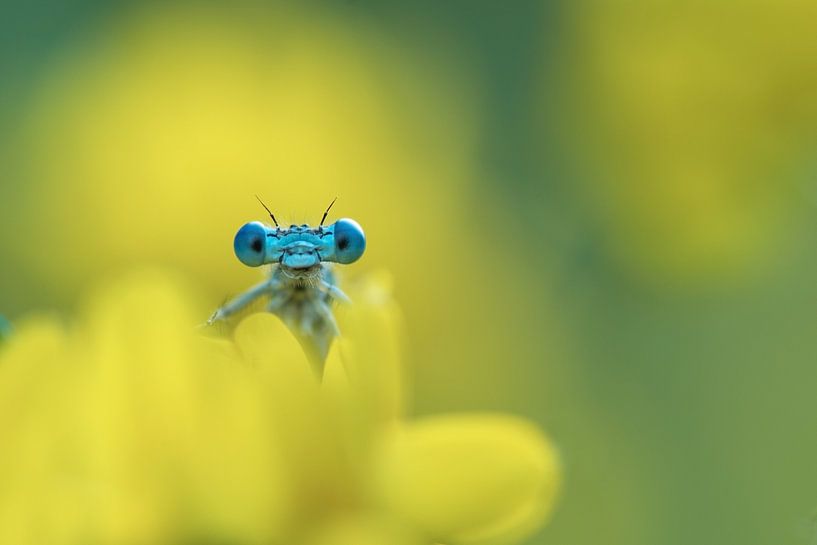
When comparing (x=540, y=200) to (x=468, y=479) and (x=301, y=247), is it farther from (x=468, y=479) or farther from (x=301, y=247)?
(x=468, y=479)

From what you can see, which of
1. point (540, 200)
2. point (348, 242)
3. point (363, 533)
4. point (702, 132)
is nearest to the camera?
point (363, 533)

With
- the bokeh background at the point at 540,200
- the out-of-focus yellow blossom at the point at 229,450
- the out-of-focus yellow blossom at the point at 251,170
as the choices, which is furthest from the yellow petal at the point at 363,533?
the out-of-focus yellow blossom at the point at 251,170

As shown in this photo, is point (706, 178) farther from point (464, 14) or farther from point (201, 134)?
point (464, 14)

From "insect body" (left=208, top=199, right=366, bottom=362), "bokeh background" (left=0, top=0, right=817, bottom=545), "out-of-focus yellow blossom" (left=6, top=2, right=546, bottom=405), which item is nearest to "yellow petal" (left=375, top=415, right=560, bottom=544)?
"bokeh background" (left=0, top=0, right=817, bottom=545)

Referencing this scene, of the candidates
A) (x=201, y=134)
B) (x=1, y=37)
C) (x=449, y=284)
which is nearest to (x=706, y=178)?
(x=449, y=284)

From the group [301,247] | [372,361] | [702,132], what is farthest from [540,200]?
[372,361]

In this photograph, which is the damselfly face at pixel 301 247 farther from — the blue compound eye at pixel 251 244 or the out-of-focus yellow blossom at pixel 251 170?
the out-of-focus yellow blossom at pixel 251 170
